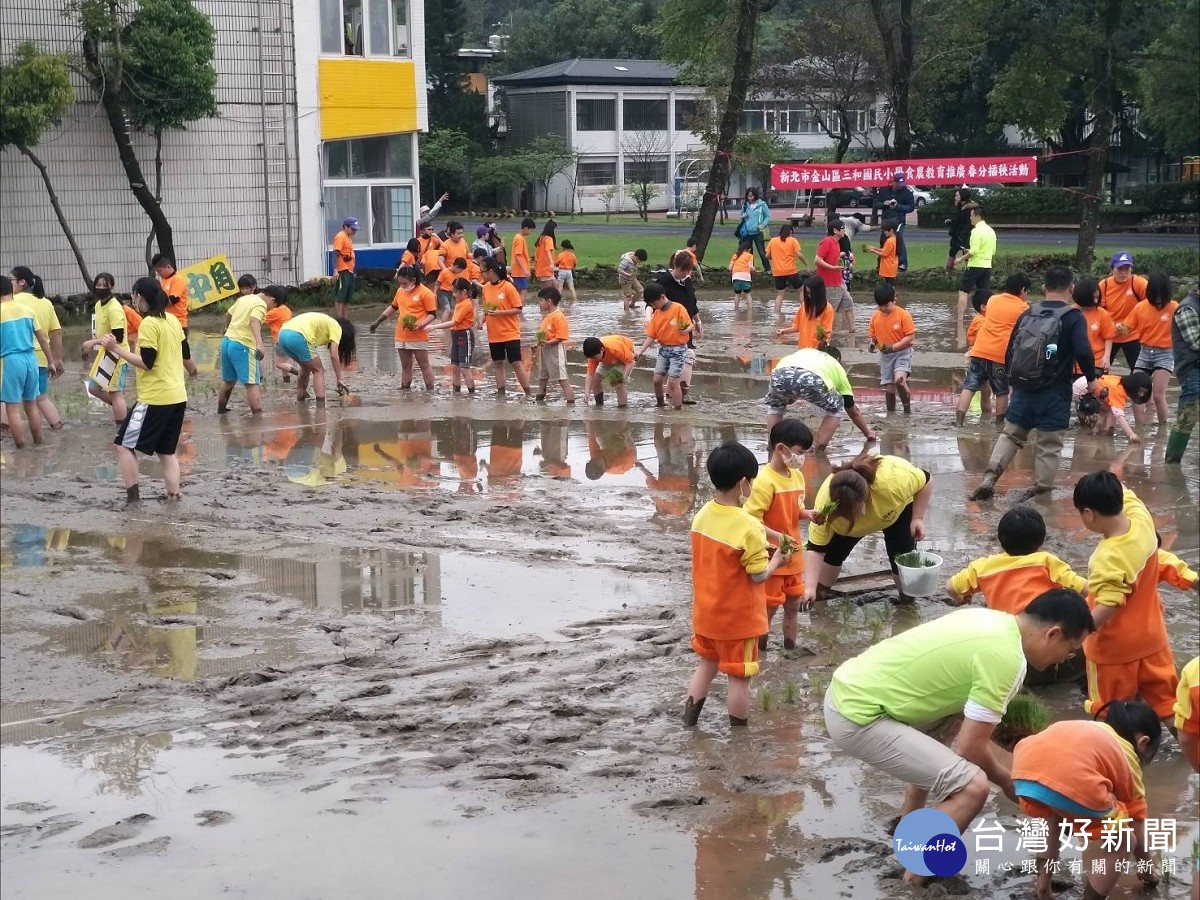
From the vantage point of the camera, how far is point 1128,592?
580 cm

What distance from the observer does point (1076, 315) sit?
10.4m

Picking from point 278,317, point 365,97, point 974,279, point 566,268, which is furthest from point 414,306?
point 365,97

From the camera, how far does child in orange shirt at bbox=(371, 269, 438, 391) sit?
15406 millimetres

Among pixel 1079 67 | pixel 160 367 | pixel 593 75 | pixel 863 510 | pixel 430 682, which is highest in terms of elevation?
pixel 593 75

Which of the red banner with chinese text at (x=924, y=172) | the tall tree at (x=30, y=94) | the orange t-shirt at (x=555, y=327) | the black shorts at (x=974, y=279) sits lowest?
the orange t-shirt at (x=555, y=327)

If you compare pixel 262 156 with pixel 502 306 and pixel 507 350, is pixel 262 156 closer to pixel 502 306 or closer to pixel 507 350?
pixel 507 350

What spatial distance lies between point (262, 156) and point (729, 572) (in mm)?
22700

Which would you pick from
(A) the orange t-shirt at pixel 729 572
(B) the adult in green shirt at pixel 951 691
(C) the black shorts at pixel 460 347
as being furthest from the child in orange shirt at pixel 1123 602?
(C) the black shorts at pixel 460 347

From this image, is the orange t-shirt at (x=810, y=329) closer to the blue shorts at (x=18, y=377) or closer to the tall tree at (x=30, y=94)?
the blue shorts at (x=18, y=377)

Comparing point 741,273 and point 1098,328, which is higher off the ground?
point 741,273

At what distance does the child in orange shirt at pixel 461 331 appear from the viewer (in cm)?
1536

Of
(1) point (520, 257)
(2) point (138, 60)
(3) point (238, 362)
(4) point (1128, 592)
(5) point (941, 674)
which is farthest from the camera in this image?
(1) point (520, 257)

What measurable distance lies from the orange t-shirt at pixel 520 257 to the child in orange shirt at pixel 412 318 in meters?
8.84

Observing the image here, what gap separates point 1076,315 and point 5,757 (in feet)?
26.0
